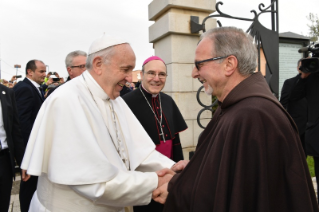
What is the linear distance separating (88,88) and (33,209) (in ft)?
3.13

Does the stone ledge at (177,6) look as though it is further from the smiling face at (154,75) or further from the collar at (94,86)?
the collar at (94,86)

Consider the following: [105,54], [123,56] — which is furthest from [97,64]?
[123,56]

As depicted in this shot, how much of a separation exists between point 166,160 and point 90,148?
3.08 ft

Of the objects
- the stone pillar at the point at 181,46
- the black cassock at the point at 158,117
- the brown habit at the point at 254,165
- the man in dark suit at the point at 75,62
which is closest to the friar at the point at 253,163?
the brown habit at the point at 254,165

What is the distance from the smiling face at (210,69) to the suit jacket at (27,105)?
312 cm

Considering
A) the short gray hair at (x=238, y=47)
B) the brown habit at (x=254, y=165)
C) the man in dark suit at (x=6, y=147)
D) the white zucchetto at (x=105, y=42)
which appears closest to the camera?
the brown habit at (x=254, y=165)

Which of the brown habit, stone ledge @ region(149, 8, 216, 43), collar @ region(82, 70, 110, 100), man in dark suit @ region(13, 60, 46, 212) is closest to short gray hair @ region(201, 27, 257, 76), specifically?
the brown habit

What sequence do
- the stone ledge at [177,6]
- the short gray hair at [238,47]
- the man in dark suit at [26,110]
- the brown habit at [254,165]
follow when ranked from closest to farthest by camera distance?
the brown habit at [254,165], the short gray hair at [238,47], the man in dark suit at [26,110], the stone ledge at [177,6]

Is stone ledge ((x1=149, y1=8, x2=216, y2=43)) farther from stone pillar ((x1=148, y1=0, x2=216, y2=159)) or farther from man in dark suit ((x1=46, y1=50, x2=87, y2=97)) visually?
man in dark suit ((x1=46, y1=50, x2=87, y2=97))

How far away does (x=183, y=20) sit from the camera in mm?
4168

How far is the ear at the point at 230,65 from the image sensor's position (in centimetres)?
158

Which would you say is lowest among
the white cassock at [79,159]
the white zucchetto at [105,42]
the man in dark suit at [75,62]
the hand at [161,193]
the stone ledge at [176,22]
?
the hand at [161,193]

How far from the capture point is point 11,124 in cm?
319

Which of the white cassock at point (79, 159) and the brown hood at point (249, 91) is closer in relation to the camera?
the brown hood at point (249, 91)
